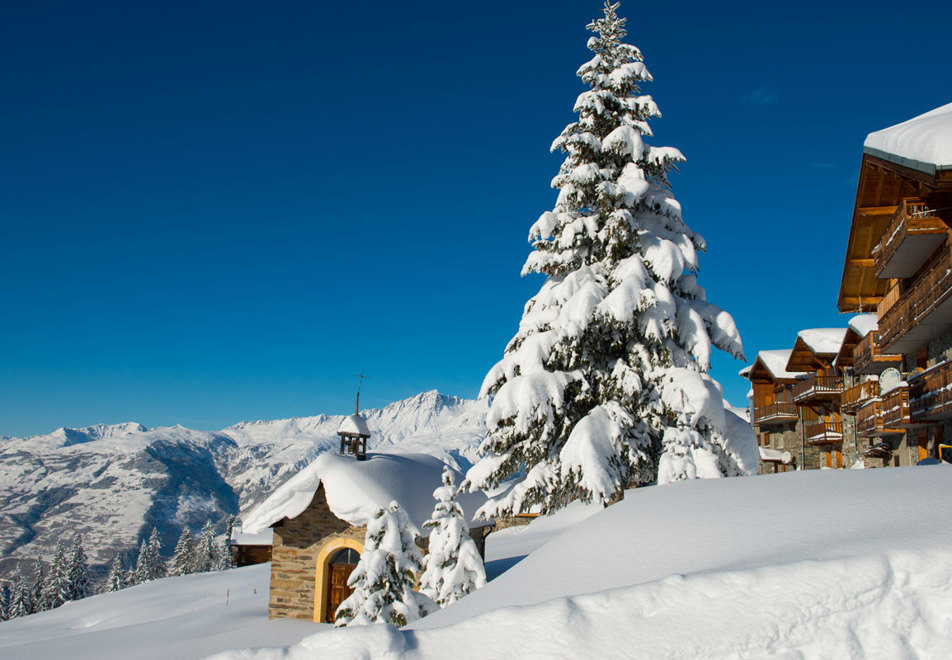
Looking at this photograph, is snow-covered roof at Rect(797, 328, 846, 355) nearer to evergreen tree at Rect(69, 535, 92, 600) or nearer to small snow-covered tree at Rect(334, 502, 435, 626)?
small snow-covered tree at Rect(334, 502, 435, 626)

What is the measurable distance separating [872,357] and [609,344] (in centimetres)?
1713

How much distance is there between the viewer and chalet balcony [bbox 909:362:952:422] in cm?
1659

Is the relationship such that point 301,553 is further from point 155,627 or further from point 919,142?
point 919,142

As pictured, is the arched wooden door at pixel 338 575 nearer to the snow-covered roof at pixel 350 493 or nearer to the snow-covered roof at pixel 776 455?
the snow-covered roof at pixel 350 493

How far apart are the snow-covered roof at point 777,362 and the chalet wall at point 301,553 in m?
34.7

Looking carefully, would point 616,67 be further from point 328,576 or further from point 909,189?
point 328,576

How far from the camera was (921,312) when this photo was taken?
17.4m

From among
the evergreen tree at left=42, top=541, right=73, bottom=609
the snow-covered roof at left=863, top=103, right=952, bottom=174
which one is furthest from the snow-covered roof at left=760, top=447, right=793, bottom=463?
the evergreen tree at left=42, top=541, right=73, bottom=609

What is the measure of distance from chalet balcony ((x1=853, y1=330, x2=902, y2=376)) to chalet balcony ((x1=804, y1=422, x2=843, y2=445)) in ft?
30.5

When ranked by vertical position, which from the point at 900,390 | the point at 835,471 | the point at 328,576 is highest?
the point at 900,390

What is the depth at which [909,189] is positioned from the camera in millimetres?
18969

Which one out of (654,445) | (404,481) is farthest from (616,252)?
(404,481)

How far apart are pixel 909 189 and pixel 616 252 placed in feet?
38.5

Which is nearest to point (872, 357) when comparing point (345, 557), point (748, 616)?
point (345, 557)
